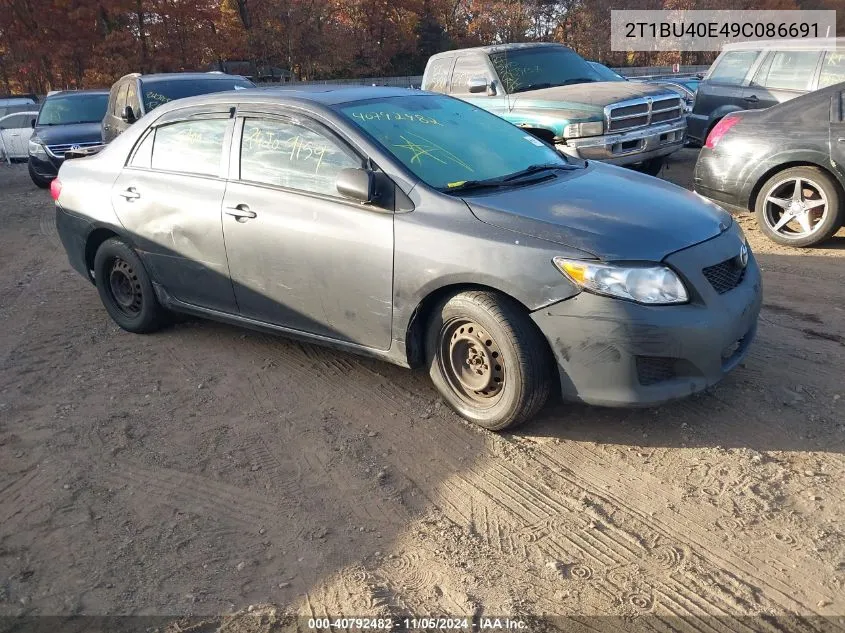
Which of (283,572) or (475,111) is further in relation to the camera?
(475,111)

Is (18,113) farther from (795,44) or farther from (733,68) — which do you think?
(795,44)

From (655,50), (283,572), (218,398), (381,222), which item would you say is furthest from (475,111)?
(655,50)

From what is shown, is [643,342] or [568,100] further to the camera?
[568,100]

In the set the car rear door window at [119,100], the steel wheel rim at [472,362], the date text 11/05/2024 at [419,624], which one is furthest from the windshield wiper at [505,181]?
the car rear door window at [119,100]

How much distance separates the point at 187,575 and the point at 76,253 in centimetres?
374

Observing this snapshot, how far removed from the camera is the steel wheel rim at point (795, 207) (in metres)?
6.68

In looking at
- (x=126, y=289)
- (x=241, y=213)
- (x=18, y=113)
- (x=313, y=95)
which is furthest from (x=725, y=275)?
(x=18, y=113)

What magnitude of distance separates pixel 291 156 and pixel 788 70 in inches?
297

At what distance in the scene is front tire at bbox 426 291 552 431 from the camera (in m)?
3.65

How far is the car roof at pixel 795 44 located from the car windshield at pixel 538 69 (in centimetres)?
196

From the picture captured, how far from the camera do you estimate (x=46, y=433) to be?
4254 millimetres

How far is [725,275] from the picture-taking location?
379 centimetres

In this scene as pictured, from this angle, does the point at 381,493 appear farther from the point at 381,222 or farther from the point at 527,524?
the point at 381,222

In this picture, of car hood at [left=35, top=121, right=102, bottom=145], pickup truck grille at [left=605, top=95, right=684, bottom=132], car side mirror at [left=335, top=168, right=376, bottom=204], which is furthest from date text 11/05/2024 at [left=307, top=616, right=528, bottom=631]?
car hood at [left=35, top=121, right=102, bottom=145]
